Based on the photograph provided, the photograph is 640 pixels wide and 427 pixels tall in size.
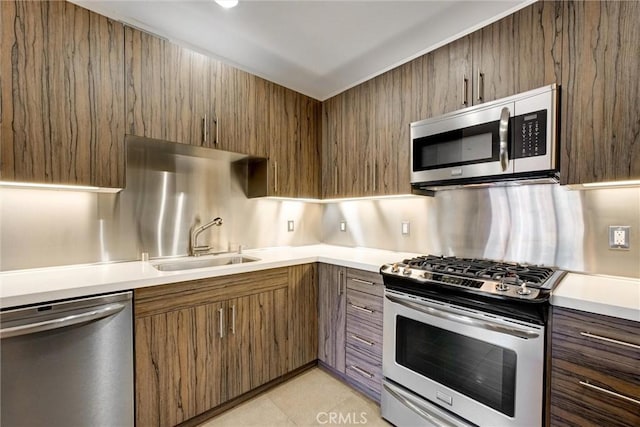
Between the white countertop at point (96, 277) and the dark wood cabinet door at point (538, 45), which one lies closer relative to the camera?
the white countertop at point (96, 277)

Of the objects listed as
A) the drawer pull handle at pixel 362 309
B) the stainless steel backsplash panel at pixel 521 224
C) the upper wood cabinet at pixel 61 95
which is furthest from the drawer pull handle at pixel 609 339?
the upper wood cabinet at pixel 61 95

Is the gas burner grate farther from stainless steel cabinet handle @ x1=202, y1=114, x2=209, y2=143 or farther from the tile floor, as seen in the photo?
stainless steel cabinet handle @ x1=202, y1=114, x2=209, y2=143

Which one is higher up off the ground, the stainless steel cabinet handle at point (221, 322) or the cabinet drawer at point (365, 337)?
the stainless steel cabinet handle at point (221, 322)

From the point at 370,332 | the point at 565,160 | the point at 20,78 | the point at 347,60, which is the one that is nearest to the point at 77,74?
the point at 20,78

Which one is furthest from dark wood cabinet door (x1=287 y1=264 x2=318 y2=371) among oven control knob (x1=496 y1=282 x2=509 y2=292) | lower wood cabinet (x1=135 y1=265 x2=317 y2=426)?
oven control knob (x1=496 y1=282 x2=509 y2=292)

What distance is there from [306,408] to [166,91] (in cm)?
228

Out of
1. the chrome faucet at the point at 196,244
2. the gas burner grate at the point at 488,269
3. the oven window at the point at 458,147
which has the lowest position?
the gas burner grate at the point at 488,269

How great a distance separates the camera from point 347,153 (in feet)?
8.18

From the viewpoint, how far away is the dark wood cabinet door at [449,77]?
5.70ft

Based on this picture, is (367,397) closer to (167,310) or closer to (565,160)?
(167,310)

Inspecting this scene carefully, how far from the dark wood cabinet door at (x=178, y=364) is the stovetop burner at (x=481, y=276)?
45.0 inches

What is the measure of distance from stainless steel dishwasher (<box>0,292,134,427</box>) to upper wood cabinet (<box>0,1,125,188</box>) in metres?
0.70

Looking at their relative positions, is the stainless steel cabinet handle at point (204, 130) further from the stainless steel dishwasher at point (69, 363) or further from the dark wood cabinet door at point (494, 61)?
the dark wood cabinet door at point (494, 61)

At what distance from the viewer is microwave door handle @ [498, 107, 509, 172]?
59.4 inches
